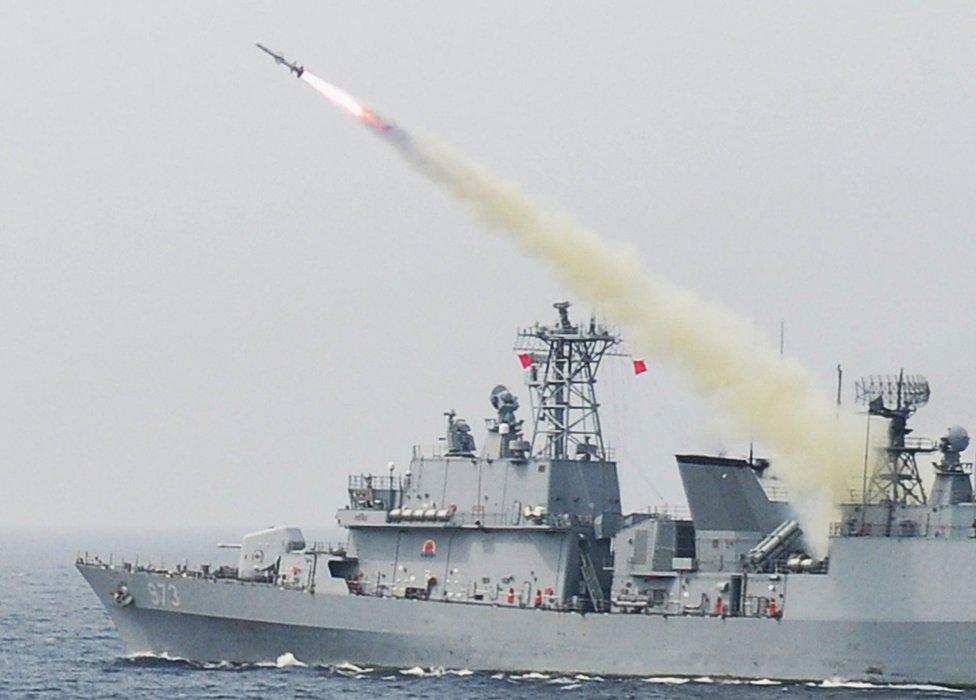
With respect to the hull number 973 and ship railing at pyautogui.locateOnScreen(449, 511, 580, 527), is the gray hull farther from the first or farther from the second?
ship railing at pyautogui.locateOnScreen(449, 511, 580, 527)

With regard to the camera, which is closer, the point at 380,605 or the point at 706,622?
the point at 706,622

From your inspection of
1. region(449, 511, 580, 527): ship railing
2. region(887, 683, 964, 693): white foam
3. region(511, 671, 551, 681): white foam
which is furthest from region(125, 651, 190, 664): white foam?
region(887, 683, 964, 693): white foam

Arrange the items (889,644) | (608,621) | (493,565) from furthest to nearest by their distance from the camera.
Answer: (493,565) < (608,621) < (889,644)

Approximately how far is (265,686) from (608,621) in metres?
7.29

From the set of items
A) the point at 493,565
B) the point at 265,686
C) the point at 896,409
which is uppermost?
the point at 896,409

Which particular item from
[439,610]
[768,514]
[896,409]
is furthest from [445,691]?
[896,409]

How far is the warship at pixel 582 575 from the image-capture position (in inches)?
1451

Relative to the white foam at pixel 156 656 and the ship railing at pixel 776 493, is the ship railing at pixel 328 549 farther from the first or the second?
the ship railing at pixel 776 493

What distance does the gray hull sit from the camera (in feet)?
120

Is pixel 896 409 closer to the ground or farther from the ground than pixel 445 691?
farther from the ground

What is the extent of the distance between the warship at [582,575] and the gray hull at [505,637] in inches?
1.6

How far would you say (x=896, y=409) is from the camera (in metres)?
38.4

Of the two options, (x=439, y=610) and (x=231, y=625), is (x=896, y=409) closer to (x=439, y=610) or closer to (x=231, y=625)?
(x=439, y=610)

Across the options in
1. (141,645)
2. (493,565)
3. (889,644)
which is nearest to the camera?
(889,644)
